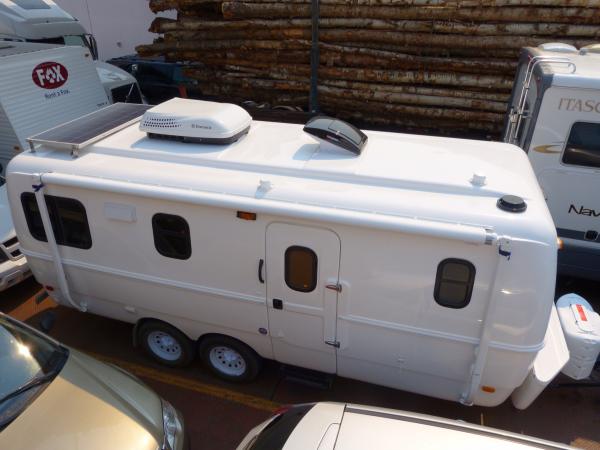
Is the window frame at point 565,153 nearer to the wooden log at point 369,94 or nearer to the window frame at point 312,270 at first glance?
the window frame at point 312,270

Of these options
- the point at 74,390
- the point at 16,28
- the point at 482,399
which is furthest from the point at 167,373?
the point at 16,28

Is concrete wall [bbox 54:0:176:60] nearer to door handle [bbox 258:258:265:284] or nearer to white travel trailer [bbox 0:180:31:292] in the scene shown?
white travel trailer [bbox 0:180:31:292]

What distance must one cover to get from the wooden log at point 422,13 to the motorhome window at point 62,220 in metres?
7.39

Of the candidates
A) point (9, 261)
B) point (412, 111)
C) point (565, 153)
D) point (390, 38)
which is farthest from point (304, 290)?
point (390, 38)

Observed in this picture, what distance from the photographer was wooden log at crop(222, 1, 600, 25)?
9086mm

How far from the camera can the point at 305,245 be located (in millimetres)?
4277

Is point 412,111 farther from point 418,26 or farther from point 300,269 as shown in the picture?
point 300,269

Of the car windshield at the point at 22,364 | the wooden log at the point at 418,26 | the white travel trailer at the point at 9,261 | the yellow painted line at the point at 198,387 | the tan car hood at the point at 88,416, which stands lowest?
the yellow painted line at the point at 198,387

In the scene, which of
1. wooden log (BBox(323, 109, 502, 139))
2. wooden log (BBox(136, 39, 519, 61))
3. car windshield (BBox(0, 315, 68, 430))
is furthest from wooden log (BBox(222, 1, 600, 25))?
car windshield (BBox(0, 315, 68, 430))

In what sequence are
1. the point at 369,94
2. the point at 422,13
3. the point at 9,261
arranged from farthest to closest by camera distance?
the point at 369,94
the point at 422,13
the point at 9,261

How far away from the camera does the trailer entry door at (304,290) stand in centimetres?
426

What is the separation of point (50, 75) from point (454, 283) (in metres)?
8.93

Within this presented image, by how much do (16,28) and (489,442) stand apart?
13949mm

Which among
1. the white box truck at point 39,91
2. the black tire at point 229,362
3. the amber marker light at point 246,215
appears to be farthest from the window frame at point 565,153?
the white box truck at point 39,91
